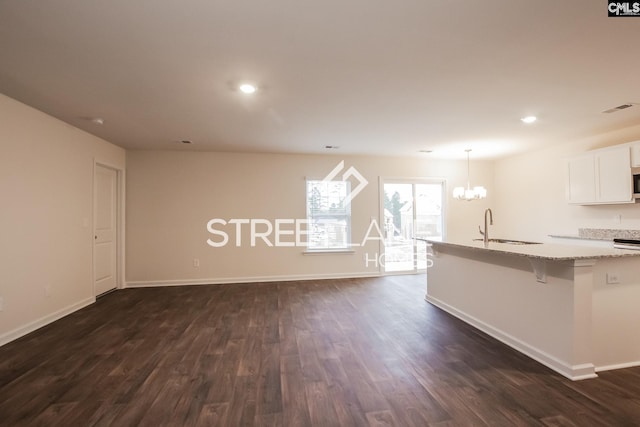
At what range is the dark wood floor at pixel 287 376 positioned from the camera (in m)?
1.83

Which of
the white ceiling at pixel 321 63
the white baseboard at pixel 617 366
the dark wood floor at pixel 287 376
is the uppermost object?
the white ceiling at pixel 321 63

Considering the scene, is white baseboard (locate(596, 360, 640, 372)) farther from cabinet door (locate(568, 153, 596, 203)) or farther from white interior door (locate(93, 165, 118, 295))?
white interior door (locate(93, 165, 118, 295))

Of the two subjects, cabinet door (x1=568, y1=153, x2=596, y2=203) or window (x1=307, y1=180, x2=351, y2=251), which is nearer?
cabinet door (x1=568, y1=153, x2=596, y2=203)

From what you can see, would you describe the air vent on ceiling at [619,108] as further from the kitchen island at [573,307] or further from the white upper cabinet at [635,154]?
the kitchen island at [573,307]

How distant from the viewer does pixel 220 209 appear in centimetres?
538

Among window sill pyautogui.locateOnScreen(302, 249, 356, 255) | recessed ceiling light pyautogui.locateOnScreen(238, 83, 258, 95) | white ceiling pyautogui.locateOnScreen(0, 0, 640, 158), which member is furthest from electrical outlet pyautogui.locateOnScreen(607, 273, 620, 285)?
window sill pyautogui.locateOnScreen(302, 249, 356, 255)

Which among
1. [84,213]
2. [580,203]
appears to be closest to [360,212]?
[580,203]

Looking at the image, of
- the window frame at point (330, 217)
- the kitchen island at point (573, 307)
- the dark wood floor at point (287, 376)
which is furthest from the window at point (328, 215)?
the kitchen island at point (573, 307)

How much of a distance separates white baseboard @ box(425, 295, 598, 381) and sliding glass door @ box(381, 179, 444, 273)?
2.45 meters

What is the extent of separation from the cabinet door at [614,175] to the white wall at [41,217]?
726cm

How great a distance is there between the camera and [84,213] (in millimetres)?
4035

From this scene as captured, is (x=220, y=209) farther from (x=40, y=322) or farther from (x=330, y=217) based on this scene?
(x=40, y=322)

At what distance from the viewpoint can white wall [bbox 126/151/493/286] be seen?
5148mm

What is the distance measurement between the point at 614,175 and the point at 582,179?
0.45 m
